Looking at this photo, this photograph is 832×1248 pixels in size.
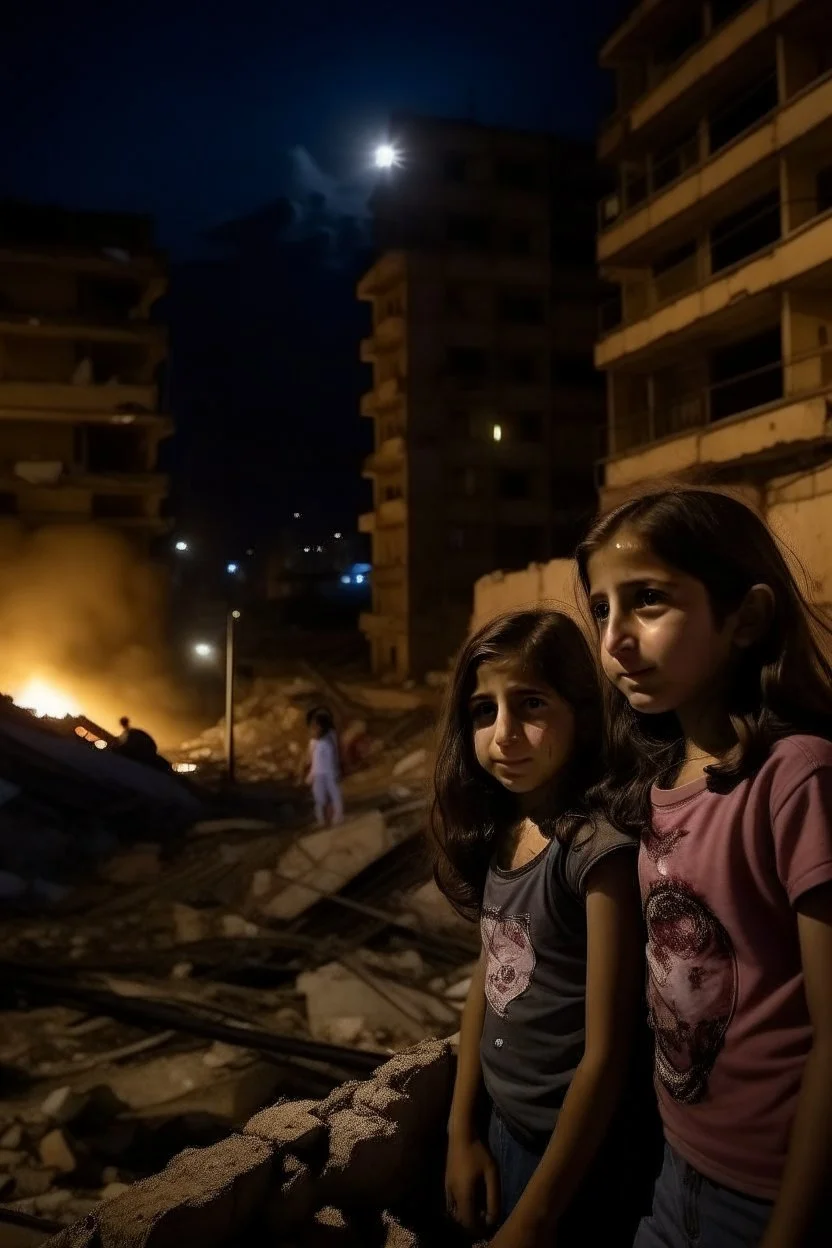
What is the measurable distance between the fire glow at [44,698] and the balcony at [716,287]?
17.8m

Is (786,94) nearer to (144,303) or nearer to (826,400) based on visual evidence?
(826,400)

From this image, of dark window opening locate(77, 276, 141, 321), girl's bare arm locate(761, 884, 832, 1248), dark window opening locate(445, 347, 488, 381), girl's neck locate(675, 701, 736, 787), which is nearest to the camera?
girl's bare arm locate(761, 884, 832, 1248)

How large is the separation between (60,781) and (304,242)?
401ft

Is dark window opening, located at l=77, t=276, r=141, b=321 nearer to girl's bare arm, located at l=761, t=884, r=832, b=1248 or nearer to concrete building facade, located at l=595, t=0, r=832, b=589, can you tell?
concrete building facade, located at l=595, t=0, r=832, b=589

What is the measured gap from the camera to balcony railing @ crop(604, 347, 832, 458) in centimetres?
1916

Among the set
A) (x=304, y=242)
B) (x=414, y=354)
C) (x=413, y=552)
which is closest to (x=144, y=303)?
(x=414, y=354)

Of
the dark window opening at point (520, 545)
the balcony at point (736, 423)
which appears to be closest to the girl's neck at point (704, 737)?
the balcony at point (736, 423)

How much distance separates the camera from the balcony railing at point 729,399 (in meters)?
19.2

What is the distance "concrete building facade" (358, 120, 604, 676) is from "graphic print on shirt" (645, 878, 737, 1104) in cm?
2969

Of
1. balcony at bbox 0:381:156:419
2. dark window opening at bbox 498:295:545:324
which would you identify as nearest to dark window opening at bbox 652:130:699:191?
dark window opening at bbox 498:295:545:324

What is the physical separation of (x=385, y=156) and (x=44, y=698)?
2196cm

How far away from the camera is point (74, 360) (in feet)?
92.7

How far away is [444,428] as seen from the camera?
33.0 metres

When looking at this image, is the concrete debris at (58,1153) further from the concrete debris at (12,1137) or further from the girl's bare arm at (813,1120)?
the girl's bare arm at (813,1120)
